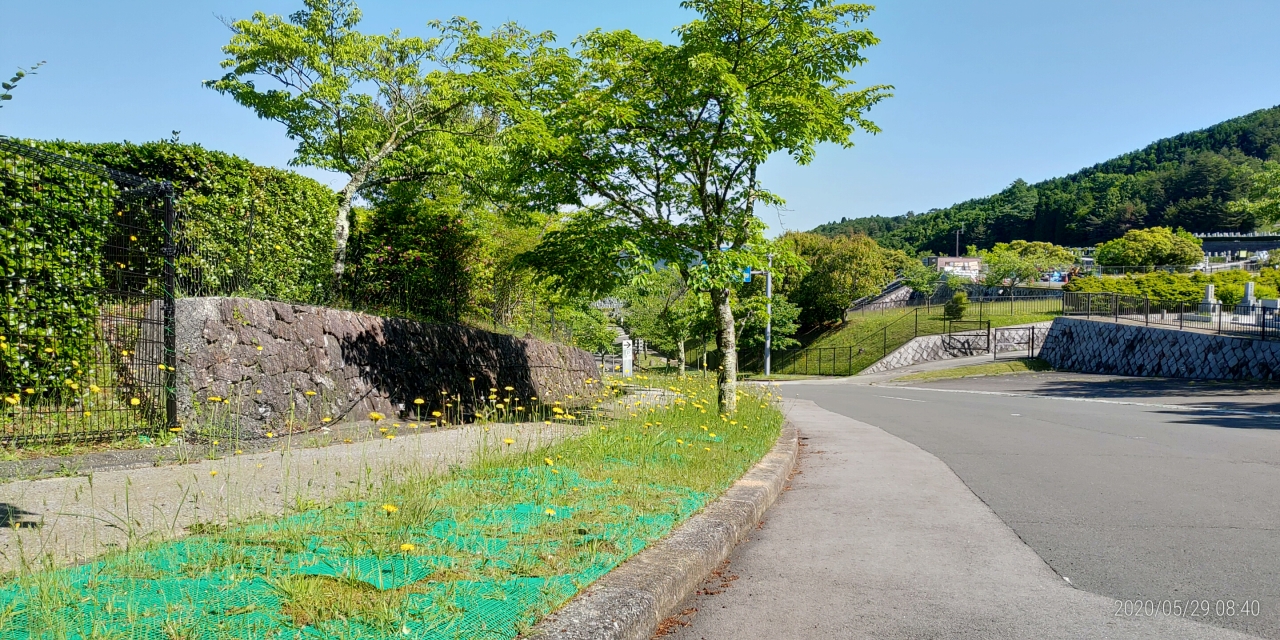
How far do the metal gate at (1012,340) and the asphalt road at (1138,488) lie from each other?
26095 mm

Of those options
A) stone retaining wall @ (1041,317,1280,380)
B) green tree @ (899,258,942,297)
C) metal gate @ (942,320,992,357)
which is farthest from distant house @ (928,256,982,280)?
stone retaining wall @ (1041,317,1280,380)

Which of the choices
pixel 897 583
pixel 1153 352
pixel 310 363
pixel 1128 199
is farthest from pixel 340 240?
pixel 1128 199

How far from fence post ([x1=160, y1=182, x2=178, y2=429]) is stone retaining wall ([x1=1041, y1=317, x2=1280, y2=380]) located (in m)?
27.7

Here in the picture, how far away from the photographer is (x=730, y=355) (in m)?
11.0

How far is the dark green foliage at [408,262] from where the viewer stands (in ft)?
41.1

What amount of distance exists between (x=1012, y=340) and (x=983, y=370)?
9469 millimetres

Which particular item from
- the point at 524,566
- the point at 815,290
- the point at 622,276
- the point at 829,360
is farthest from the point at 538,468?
the point at 815,290

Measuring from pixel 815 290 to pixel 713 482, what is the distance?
5046cm

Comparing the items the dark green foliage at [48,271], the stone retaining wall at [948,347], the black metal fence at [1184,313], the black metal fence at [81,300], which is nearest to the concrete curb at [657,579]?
the black metal fence at [81,300]

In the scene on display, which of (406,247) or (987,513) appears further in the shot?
(406,247)

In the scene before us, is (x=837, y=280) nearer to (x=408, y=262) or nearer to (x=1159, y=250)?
(x=1159, y=250)

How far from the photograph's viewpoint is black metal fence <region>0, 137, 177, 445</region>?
6844mm

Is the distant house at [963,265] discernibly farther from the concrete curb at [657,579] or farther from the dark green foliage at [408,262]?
the concrete curb at [657,579]

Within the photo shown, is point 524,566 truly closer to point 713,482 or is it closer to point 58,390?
point 713,482
